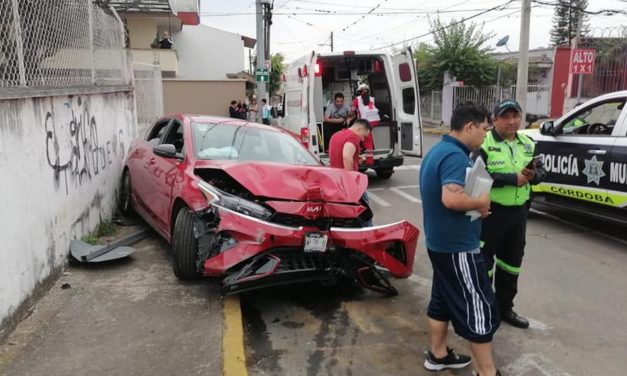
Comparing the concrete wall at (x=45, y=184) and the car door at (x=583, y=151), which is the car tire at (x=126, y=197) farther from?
the car door at (x=583, y=151)

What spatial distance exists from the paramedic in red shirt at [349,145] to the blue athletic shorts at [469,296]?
120 inches

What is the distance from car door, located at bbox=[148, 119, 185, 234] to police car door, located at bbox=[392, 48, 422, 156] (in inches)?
211

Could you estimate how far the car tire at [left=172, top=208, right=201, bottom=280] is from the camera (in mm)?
4578

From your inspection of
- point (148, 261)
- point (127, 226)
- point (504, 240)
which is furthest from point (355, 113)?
point (504, 240)

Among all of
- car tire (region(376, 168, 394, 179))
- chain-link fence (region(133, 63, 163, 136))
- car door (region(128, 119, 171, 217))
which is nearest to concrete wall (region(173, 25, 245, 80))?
chain-link fence (region(133, 63, 163, 136))

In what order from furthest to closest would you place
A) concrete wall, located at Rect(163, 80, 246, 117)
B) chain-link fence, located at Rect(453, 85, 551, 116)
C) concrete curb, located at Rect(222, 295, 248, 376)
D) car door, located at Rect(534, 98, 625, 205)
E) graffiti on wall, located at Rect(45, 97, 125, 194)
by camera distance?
chain-link fence, located at Rect(453, 85, 551, 116)
concrete wall, located at Rect(163, 80, 246, 117)
car door, located at Rect(534, 98, 625, 205)
graffiti on wall, located at Rect(45, 97, 125, 194)
concrete curb, located at Rect(222, 295, 248, 376)

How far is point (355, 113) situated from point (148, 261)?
599cm

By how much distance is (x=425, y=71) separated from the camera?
91.8 feet

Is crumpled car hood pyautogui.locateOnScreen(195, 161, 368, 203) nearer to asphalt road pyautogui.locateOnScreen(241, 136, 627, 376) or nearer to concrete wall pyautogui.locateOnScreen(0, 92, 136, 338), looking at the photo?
asphalt road pyautogui.locateOnScreen(241, 136, 627, 376)

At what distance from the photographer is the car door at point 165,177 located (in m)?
5.25

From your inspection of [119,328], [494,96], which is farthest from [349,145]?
[494,96]

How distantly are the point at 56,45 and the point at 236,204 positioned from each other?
9.13 ft

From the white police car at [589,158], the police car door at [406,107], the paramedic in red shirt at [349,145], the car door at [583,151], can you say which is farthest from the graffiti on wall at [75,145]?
the police car door at [406,107]

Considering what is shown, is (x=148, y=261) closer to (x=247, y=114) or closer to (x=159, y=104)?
(x=159, y=104)
